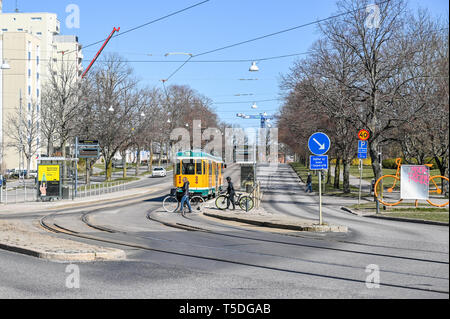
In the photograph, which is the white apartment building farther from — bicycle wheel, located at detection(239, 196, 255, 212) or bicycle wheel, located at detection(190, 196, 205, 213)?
bicycle wheel, located at detection(239, 196, 255, 212)

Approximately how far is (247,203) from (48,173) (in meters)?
16.0

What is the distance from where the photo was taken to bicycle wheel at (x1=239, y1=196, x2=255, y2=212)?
24766 millimetres

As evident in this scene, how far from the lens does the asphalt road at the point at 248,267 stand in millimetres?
8062

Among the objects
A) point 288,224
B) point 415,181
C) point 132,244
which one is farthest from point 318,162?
point 132,244

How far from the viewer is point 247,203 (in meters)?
24.9

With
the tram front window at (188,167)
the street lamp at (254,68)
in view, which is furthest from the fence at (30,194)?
the street lamp at (254,68)

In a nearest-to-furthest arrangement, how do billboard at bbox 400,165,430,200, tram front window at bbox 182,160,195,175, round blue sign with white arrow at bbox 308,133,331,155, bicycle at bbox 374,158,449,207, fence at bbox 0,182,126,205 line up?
round blue sign with white arrow at bbox 308,133,331,155 < billboard at bbox 400,165,430,200 < bicycle at bbox 374,158,449,207 < tram front window at bbox 182,160,195,175 < fence at bbox 0,182,126,205

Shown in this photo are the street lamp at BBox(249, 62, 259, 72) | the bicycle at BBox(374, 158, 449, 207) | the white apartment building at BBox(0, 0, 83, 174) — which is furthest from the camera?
the white apartment building at BBox(0, 0, 83, 174)

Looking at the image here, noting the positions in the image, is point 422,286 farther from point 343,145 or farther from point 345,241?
point 343,145

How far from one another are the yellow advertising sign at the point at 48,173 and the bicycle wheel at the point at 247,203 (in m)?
14.7

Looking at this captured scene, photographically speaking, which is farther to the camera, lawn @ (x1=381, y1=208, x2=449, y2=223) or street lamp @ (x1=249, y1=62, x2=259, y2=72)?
street lamp @ (x1=249, y1=62, x2=259, y2=72)

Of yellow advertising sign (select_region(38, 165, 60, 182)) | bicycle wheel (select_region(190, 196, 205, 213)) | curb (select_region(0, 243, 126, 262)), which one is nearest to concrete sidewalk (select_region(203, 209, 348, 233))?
bicycle wheel (select_region(190, 196, 205, 213))

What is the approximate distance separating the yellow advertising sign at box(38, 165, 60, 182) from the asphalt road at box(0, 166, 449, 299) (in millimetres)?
18913

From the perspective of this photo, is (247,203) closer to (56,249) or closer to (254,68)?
(254,68)
